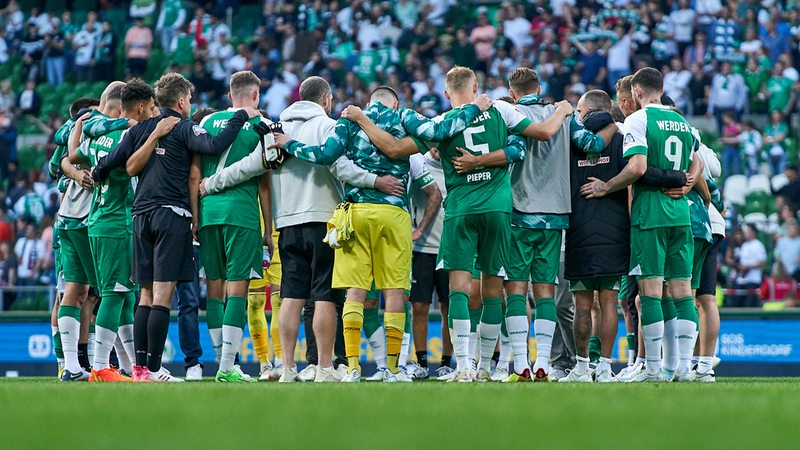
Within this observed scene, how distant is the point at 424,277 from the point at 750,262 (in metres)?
7.97

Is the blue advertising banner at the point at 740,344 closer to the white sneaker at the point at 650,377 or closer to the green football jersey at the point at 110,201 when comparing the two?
the white sneaker at the point at 650,377

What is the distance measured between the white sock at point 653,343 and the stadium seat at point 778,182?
454 inches

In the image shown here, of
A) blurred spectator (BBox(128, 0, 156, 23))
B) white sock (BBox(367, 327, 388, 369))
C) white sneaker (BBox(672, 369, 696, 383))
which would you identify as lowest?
white sneaker (BBox(672, 369, 696, 383))

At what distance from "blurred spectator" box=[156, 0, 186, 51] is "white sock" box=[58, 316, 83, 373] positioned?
17.0 meters

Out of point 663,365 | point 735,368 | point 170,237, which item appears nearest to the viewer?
point 170,237

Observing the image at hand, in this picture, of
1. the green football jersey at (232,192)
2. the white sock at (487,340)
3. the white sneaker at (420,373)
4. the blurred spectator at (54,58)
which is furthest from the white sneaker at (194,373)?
the blurred spectator at (54,58)

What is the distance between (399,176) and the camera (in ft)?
30.4

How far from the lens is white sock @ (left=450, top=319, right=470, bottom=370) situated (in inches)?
351

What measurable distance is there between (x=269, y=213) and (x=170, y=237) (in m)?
0.94

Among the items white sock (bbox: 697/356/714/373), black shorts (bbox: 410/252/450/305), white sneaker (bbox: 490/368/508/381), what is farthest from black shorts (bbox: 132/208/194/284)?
white sock (bbox: 697/356/714/373)

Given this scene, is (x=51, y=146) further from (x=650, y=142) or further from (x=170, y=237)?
(x=650, y=142)

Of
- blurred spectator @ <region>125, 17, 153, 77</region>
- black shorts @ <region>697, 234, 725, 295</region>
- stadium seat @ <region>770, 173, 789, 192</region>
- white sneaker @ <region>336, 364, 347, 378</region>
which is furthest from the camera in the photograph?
blurred spectator @ <region>125, 17, 153, 77</region>

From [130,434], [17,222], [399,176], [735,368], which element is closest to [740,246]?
[735,368]

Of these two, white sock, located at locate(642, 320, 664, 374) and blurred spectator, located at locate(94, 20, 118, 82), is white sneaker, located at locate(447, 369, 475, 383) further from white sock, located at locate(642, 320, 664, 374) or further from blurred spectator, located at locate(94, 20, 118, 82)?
blurred spectator, located at locate(94, 20, 118, 82)
